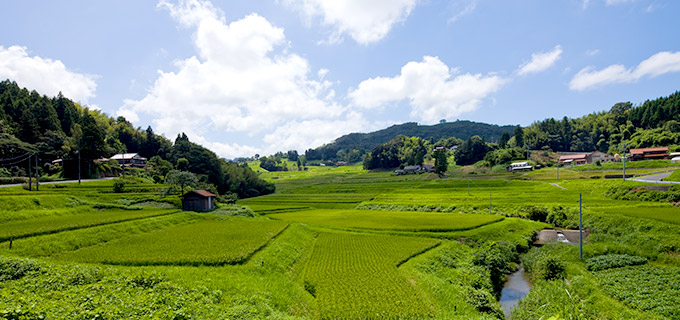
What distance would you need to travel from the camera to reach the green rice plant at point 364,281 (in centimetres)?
1595

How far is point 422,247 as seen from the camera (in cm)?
2914

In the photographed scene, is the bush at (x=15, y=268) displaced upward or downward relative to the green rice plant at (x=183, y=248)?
upward

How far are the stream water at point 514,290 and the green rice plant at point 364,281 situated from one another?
694 cm

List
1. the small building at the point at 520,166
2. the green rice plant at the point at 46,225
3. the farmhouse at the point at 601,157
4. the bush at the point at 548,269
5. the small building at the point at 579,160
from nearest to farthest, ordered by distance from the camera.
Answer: the green rice plant at the point at 46,225 < the bush at the point at 548,269 < the small building at the point at 520,166 < the small building at the point at 579,160 < the farmhouse at the point at 601,157

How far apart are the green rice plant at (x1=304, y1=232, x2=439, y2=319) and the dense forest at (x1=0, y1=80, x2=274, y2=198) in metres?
52.4

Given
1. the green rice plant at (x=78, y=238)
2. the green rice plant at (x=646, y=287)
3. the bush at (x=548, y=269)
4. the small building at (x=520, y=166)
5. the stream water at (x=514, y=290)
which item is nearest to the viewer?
the green rice plant at (x=646, y=287)

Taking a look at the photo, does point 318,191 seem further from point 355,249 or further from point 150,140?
point 355,249

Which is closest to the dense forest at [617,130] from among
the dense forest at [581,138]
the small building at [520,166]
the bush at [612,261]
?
the dense forest at [581,138]

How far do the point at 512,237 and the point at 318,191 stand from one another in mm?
64683

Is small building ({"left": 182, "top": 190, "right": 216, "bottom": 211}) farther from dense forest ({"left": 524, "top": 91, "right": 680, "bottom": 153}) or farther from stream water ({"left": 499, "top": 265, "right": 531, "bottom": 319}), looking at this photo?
dense forest ({"left": 524, "top": 91, "right": 680, "bottom": 153})

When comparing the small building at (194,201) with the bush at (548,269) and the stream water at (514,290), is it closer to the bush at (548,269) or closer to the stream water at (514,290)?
the stream water at (514,290)

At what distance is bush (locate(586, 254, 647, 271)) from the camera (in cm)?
2364

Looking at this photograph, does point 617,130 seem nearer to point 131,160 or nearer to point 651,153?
point 651,153

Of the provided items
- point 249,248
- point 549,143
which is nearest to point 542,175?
point 549,143
